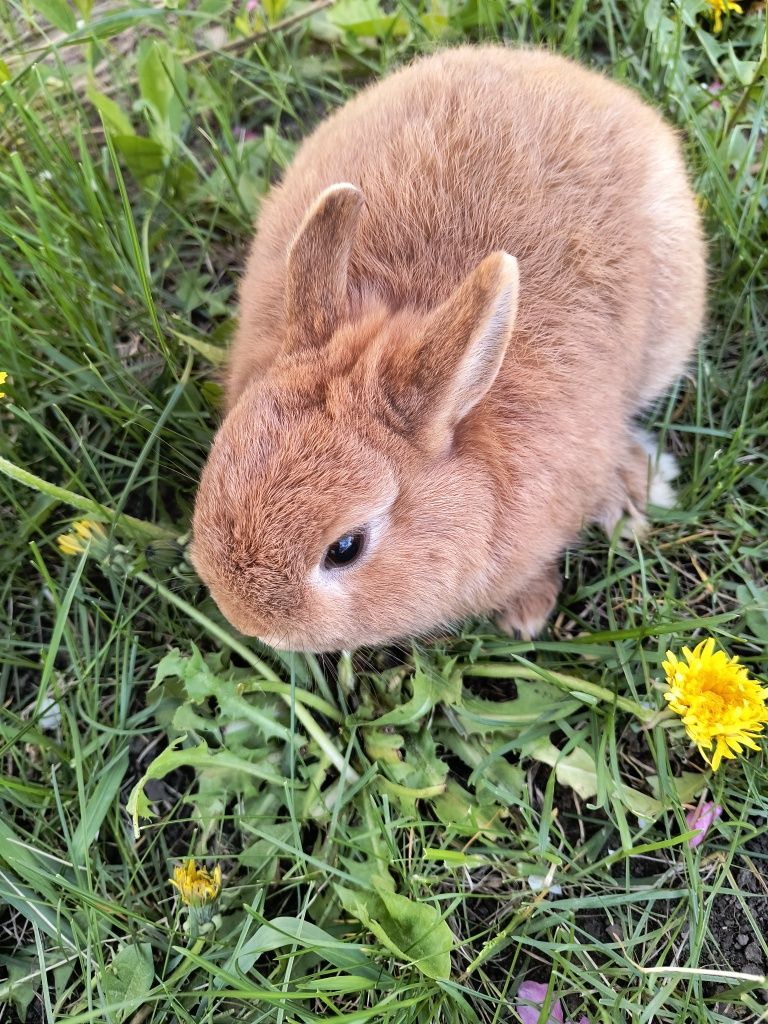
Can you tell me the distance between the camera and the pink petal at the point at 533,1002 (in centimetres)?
235

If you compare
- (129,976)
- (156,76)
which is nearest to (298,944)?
(129,976)

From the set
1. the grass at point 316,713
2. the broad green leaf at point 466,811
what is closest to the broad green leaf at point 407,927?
the grass at point 316,713

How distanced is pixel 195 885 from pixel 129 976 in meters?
0.35

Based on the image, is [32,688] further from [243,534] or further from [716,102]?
[716,102]

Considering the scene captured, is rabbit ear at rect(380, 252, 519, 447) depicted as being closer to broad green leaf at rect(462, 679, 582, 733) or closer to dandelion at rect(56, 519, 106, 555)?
broad green leaf at rect(462, 679, 582, 733)

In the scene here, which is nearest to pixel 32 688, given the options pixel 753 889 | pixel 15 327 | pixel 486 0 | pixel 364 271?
pixel 15 327

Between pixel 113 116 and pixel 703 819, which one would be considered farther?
pixel 113 116

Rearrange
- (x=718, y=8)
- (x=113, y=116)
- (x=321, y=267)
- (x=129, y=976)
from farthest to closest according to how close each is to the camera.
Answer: (x=113, y=116)
(x=718, y=8)
(x=129, y=976)
(x=321, y=267)

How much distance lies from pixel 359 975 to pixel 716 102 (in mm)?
3715

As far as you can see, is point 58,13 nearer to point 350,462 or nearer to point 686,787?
point 350,462

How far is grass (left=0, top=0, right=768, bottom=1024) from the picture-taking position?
7.75ft

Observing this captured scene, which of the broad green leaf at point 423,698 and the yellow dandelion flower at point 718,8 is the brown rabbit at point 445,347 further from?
the yellow dandelion flower at point 718,8

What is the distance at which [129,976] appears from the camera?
2.36 meters

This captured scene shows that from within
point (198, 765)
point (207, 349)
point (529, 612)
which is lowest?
point (529, 612)
